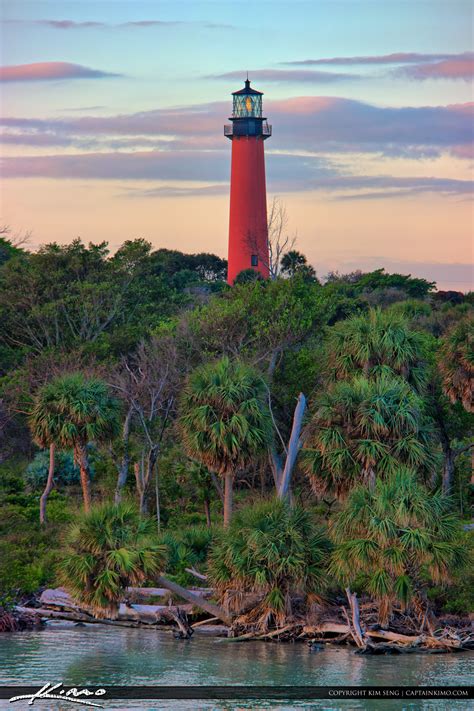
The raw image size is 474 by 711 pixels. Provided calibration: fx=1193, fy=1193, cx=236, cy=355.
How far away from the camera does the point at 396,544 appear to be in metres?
25.3

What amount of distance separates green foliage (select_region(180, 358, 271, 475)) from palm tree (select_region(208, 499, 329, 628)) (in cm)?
410

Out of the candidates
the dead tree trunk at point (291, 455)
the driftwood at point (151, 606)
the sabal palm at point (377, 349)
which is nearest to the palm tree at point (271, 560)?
the driftwood at point (151, 606)

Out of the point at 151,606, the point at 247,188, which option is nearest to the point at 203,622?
the point at 151,606

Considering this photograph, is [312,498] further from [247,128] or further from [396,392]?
[247,128]

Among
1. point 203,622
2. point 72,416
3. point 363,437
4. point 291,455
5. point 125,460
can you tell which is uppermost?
point 72,416

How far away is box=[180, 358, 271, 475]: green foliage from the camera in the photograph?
102 ft

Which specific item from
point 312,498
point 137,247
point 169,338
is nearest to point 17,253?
point 137,247

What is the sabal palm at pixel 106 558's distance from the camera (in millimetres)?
24781

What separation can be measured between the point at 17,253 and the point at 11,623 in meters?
40.6

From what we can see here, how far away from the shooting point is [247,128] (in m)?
78.4

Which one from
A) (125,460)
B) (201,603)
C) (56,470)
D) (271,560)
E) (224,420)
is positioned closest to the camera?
(271,560)

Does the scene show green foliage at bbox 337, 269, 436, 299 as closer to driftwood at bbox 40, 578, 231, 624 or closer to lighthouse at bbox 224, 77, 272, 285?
lighthouse at bbox 224, 77, 272, 285

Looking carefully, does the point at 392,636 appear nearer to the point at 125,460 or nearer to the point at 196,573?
the point at 196,573

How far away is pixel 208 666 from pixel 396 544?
471cm
